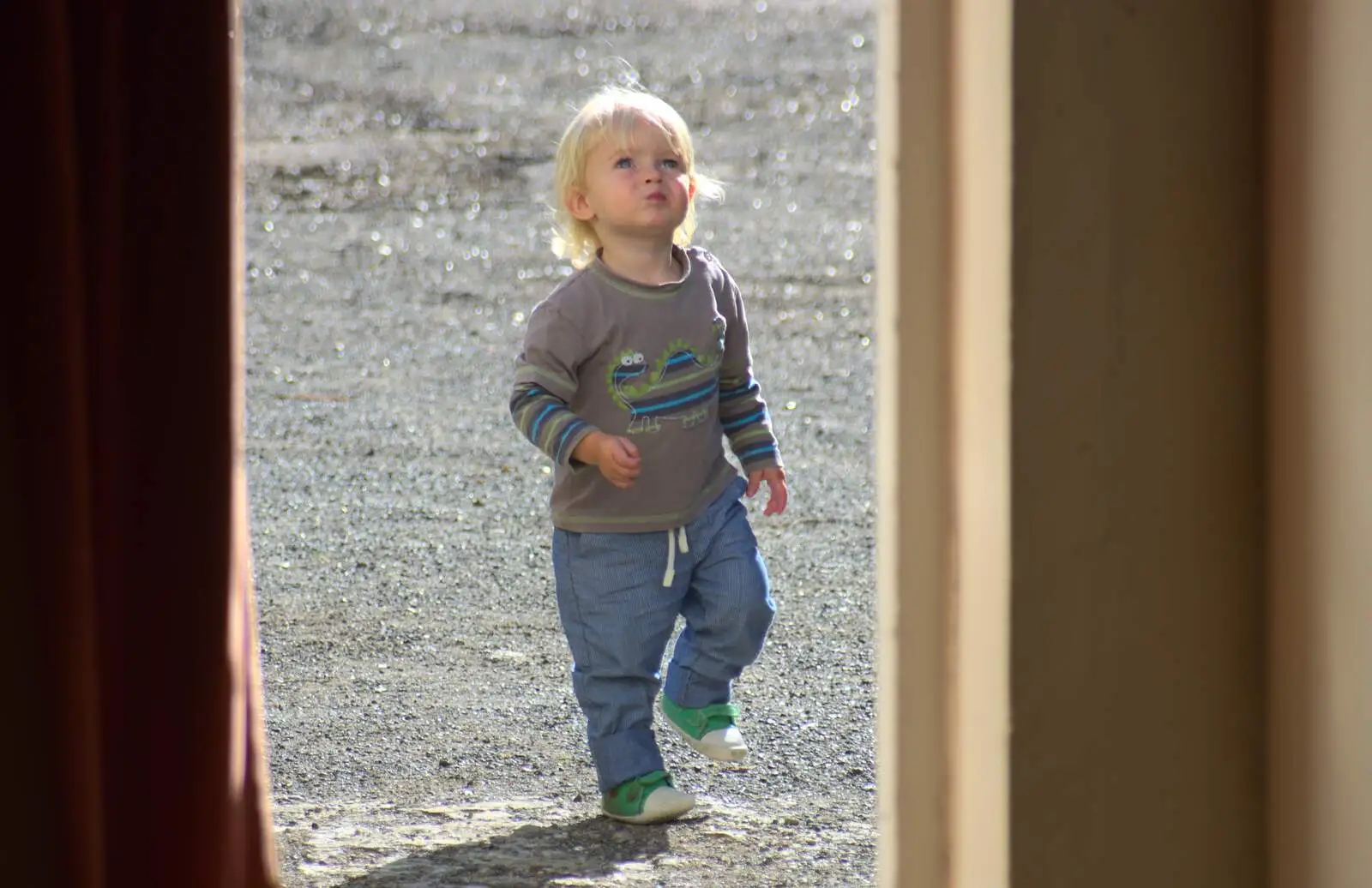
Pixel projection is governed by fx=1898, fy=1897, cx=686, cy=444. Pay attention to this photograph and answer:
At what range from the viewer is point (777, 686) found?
4.63 m

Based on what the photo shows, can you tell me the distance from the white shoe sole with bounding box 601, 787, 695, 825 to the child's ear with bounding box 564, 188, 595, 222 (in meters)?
1.12

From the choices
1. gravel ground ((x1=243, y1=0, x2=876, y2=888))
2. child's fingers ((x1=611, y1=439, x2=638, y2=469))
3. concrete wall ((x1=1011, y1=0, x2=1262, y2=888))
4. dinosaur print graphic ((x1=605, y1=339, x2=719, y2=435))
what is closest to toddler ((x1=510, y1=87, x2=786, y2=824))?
dinosaur print graphic ((x1=605, y1=339, x2=719, y2=435))

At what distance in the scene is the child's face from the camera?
11.9ft

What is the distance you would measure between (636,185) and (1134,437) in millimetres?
1613

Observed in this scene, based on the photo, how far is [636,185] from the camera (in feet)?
11.9

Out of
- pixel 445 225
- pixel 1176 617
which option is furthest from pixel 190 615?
pixel 445 225

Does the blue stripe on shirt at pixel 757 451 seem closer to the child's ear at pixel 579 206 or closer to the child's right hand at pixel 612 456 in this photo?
the child's right hand at pixel 612 456

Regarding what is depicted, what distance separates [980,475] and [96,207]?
1043mm

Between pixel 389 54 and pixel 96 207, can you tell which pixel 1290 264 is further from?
pixel 389 54

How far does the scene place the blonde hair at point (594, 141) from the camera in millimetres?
3672

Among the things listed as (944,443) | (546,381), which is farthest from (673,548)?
(944,443)

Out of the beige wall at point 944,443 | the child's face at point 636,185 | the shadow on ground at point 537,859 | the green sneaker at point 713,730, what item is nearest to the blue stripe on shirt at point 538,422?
the child's face at point 636,185

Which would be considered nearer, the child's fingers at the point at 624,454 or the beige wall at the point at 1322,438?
the beige wall at the point at 1322,438

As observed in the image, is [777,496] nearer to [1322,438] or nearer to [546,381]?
[546,381]
